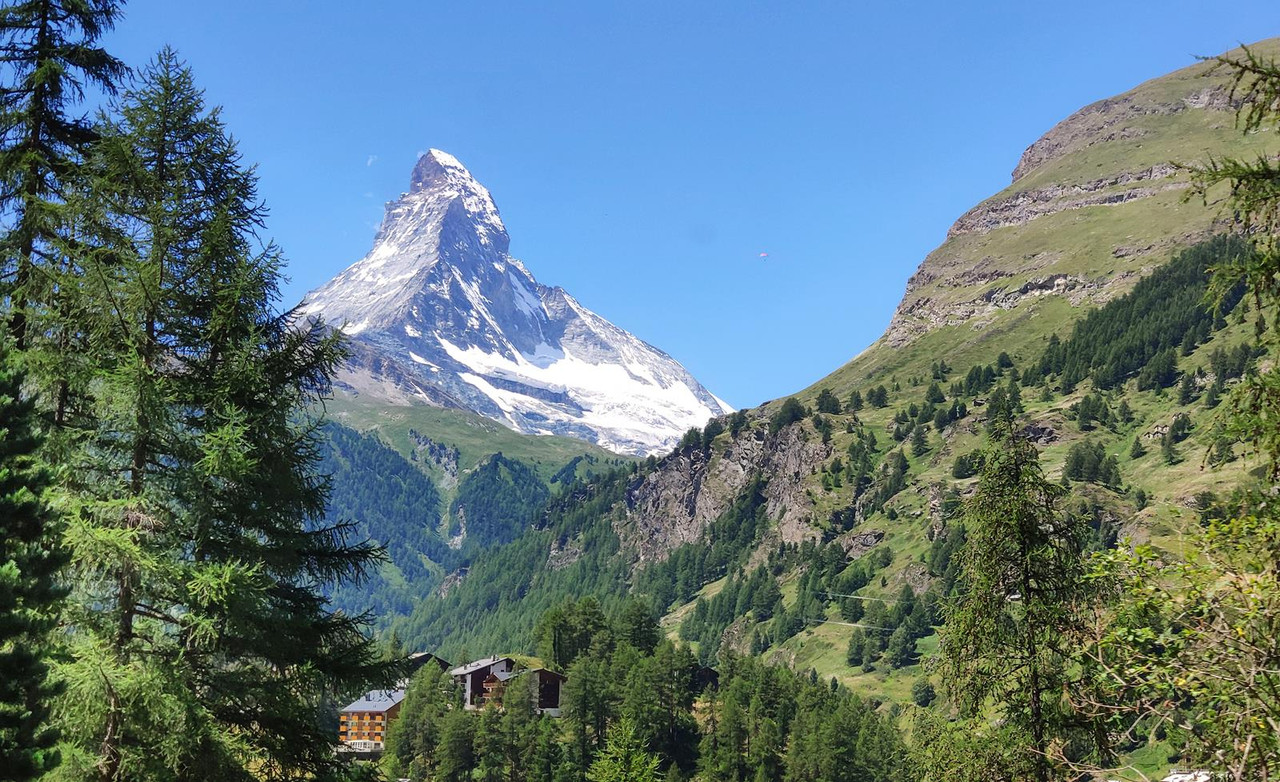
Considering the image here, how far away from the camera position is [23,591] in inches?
567

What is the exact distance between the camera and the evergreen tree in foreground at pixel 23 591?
47.4 feet

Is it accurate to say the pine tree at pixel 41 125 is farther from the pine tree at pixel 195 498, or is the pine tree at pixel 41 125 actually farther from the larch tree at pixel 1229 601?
the larch tree at pixel 1229 601

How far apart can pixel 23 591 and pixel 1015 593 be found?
2120 centimetres

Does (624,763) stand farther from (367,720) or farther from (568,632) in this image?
(367,720)

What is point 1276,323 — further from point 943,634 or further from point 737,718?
point 737,718

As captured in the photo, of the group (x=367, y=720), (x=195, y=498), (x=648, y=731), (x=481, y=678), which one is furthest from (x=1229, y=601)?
(x=367, y=720)

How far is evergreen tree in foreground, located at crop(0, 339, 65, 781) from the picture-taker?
14438mm

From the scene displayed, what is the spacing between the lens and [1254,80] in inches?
476

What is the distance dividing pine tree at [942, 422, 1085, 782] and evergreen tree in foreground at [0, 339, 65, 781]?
19551 millimetres

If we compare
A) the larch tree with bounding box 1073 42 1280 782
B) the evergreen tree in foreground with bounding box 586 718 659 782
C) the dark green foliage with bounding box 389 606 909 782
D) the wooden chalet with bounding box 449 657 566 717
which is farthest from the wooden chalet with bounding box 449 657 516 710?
the larch tree with bounding box 1073 42 1280 782

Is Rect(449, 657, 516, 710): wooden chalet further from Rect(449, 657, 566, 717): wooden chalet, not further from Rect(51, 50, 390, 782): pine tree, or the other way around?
Rect(51, 50, 390, 782): pine tree

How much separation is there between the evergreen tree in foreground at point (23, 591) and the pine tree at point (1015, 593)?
770 inches

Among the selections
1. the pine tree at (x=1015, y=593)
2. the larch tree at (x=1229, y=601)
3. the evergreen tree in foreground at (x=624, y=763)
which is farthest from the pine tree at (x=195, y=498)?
the evergreen tree in foreground at (x=624, y=763)

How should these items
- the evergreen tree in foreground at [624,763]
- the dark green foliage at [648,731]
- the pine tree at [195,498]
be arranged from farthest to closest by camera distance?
the dark green foliage at [648,731] → the evergreen tree in foreground at [624,763] → the pine tree at [195,498]
